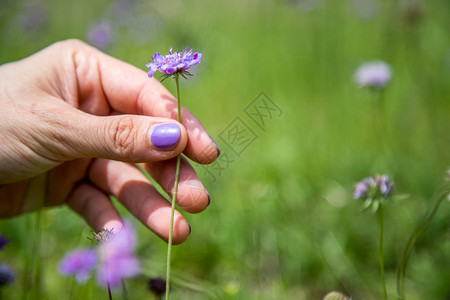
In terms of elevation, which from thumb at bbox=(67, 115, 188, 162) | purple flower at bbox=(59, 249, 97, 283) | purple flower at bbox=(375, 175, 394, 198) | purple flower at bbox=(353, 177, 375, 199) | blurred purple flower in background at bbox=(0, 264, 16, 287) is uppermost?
thumb at bbox=(67, 115, 188, 162)

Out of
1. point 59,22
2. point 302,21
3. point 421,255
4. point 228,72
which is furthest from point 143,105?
point 59,22

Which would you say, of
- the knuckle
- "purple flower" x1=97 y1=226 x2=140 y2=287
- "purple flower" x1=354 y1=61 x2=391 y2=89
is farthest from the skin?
"purple flower" x1=354 y1=61 x2=391 y2=89

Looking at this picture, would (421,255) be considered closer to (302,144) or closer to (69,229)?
(302,144)

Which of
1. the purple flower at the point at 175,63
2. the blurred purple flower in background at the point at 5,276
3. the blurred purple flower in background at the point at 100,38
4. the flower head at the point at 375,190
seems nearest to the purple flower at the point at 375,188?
the flower head at the point at 375,190

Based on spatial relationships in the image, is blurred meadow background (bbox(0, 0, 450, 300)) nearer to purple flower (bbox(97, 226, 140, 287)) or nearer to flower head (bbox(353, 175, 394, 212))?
flower head (bbox(353, 175, 394, 212))

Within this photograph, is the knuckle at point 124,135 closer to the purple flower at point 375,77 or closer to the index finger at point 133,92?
the index finger at point 133,92

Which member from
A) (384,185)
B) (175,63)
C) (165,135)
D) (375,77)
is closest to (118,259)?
(165,135)

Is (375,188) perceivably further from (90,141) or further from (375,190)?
(90,141)
